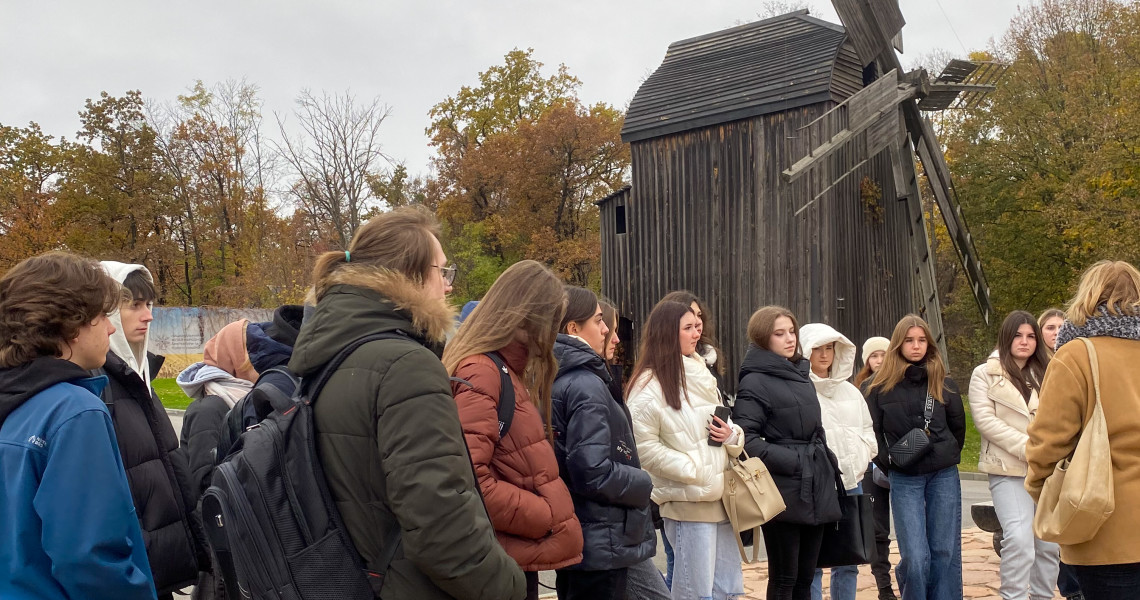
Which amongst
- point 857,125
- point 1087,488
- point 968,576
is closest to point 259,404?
point 1087,488

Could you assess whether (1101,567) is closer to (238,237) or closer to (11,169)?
(238,237)

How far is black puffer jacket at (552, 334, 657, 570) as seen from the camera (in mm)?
3650

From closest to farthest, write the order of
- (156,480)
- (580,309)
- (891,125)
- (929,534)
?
(156,480), (580,309), (929,534), (891,125)

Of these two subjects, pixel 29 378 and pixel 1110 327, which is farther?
pixel 1110 327

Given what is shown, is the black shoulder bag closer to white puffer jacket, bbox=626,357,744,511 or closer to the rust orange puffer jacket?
white puffer jacket, bbox=626,357,744,511

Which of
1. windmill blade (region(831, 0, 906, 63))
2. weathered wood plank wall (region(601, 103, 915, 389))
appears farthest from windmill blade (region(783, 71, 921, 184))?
windmill blade (region(831, 0, 906, 63))

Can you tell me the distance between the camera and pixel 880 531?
6.39m

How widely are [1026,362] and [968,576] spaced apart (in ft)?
5.70

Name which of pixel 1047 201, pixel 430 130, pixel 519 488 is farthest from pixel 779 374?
pixel 430 130

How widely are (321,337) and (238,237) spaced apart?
37245 millimetres

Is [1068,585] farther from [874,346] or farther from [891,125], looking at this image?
[891,125]

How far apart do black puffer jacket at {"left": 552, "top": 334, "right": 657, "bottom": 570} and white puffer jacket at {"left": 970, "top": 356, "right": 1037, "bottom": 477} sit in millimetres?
2772

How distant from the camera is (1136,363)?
3451 mm

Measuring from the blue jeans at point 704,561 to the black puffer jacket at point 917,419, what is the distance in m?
1.52
